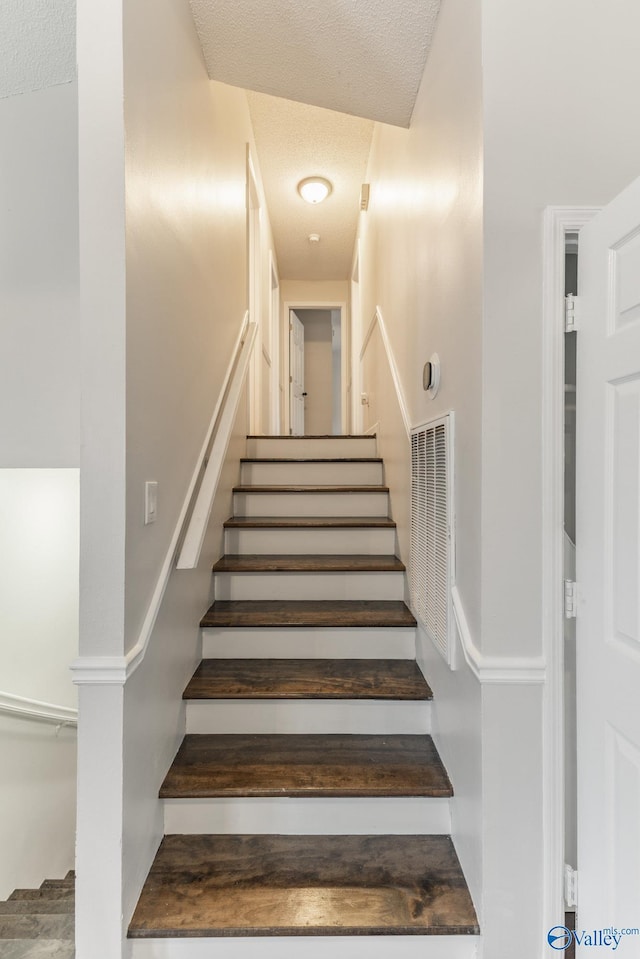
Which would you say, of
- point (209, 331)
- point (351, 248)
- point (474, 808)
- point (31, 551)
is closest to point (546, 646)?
point (474, 808)

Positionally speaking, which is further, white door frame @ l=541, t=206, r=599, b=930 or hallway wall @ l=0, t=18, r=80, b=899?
hallway wall @ l=0, t=18, r=80, b=899

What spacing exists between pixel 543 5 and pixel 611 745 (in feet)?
5.81

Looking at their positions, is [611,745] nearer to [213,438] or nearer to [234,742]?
[234,742]

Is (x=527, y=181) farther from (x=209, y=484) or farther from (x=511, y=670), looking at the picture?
(x=209, y=484)

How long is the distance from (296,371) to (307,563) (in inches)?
189

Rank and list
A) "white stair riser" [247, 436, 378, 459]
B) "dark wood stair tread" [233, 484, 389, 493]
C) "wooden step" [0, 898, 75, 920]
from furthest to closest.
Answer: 1. "white stair riser" [247, 436, 378, 459]
2. "dark wood stair tread" [233, 484, 389, 493]
3. "wooden step" [0, 898, 75, 920]

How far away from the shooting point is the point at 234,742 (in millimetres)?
1673

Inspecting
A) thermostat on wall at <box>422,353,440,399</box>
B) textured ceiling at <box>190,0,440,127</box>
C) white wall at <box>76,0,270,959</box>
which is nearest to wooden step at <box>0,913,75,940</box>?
white wall at <box>76,0,270,959</box>

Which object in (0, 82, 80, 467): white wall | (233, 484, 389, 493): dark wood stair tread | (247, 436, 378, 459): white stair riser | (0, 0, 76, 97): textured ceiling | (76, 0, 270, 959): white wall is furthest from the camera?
(247, 436, 378, 459): white stair riser

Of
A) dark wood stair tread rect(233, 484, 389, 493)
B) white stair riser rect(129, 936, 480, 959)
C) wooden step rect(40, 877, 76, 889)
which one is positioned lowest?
wooden step rect(40, 877, 76, 889)

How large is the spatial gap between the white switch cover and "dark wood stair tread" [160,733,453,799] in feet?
2.66

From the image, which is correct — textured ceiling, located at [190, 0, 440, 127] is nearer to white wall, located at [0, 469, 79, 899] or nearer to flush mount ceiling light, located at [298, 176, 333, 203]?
flush mount ceiling light, located at [298, 176, 333, 203]

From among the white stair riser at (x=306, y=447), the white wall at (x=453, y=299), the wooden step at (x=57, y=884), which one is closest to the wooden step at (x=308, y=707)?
the white wall at (x=453, y=299)

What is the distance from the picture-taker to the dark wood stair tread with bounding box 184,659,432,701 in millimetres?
1688
